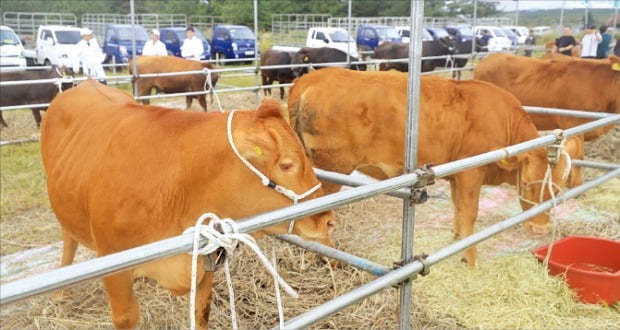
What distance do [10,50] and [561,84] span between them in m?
15.3

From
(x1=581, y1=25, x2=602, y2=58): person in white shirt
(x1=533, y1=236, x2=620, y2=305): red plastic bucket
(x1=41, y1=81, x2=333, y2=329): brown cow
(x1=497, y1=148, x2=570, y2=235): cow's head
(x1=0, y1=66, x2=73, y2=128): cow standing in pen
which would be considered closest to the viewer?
(x1=41, y1=81, x2=333, y2=329): brown cow

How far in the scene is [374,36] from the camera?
71.3ft

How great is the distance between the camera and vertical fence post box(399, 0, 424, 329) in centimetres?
199

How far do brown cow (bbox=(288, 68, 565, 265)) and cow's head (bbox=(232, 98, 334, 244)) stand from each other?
220 centimetres

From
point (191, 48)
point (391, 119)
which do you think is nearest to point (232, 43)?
point (191, 48)

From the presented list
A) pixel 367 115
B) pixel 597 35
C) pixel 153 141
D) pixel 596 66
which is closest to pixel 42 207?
pixel 367 115

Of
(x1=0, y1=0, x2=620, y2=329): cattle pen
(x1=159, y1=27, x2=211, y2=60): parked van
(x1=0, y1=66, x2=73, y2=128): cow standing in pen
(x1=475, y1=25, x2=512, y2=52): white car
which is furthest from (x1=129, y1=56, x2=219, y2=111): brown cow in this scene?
(x1=475, y1=25, x2=512, y2=52): white car

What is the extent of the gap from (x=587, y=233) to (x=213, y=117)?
12.6 ft

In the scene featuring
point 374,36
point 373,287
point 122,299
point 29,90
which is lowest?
point 122,299

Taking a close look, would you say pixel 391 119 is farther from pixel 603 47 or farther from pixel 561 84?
pixel 603 47

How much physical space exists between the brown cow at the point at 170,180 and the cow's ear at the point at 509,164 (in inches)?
95.5

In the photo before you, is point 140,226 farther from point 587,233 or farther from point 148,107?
point 587,233

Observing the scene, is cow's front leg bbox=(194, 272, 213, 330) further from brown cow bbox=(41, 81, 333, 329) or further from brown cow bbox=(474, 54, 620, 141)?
brown cow bbox=(474, 54, 620, 141)

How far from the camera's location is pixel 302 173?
2111 millimetres
